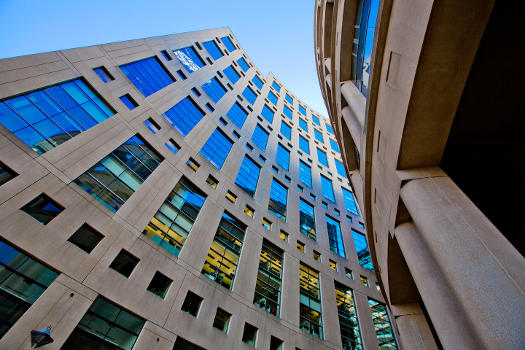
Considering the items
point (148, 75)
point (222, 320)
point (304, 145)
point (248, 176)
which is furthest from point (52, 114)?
point (304, 145)

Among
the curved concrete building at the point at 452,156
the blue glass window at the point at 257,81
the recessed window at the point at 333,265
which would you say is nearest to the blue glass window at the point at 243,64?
the blue glass window at the point at 257,81

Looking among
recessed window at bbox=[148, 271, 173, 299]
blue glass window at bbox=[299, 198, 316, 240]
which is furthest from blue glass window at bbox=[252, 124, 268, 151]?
recessed window at bbox=[148, 271, 173, 299]

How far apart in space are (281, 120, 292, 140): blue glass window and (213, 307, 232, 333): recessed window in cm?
2749

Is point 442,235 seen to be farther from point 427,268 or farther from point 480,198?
point 480,198

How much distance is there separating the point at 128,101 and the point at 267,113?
76.1 ft

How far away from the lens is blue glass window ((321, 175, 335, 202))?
113 ft

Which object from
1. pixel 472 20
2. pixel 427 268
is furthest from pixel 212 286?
pixel 472 20

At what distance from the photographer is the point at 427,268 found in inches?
268

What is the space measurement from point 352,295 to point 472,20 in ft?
77.4

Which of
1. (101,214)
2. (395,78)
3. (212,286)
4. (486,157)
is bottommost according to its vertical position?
(212,286)

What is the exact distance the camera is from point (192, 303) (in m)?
13.8

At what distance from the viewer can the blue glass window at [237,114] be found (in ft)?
95.0

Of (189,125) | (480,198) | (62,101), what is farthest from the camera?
(189,125)

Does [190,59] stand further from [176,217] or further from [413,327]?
[413,327]
